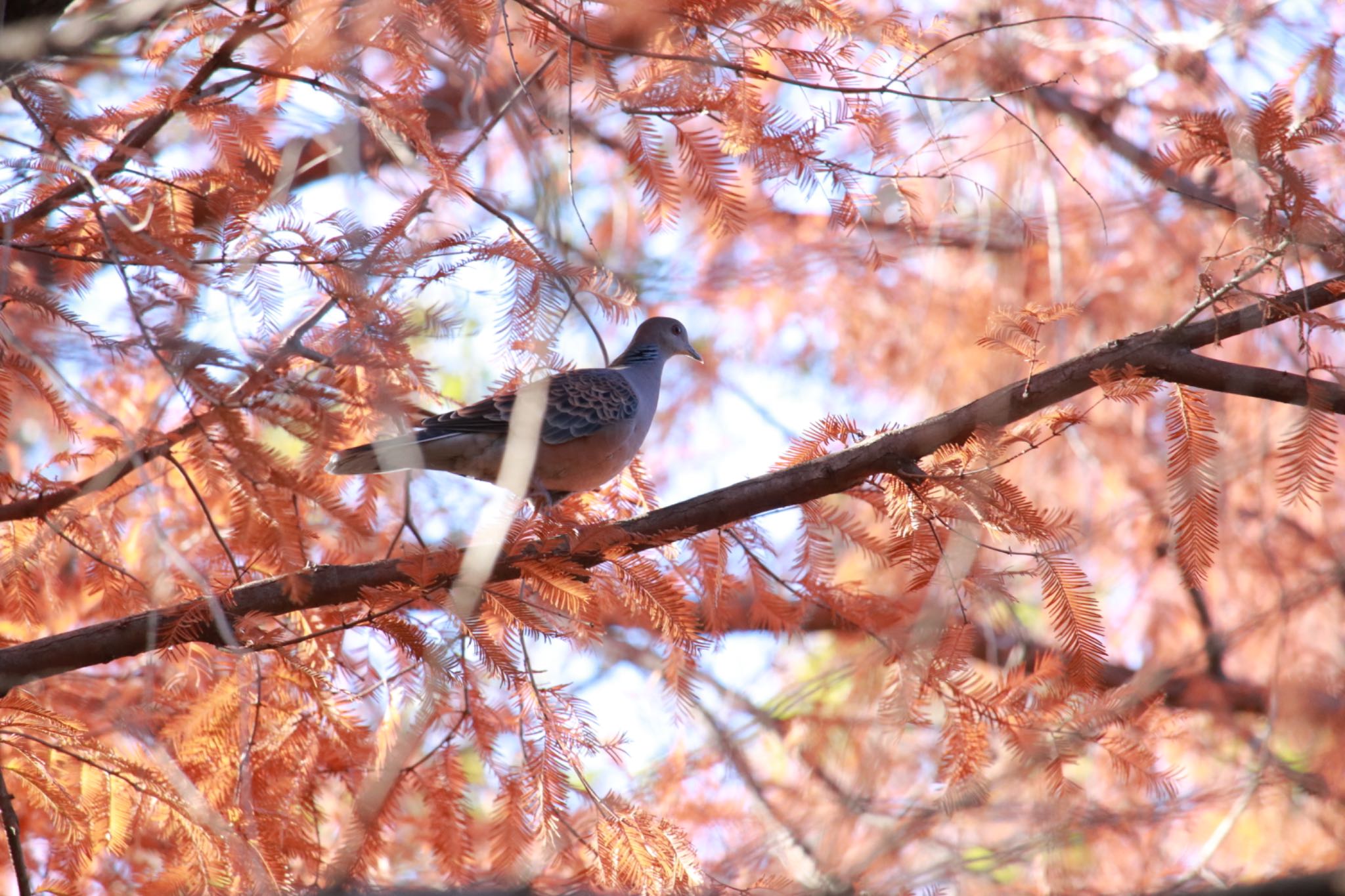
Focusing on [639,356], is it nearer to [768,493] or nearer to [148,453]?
[768,493]

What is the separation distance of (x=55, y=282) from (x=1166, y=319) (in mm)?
5811

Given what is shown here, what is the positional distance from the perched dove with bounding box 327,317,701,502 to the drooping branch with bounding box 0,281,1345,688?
31.2 inches

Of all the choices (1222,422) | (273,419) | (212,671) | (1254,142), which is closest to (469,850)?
(212,671)

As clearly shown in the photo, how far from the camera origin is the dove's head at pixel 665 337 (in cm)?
638

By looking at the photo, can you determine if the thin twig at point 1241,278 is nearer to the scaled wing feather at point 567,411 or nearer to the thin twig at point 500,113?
the thin twig at point 500,113

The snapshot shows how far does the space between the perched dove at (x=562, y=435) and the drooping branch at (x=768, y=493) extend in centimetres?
79

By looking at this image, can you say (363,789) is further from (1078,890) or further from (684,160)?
(1078,890)

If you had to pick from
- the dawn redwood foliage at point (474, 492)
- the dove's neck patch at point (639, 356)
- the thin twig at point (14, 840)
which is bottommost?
the thin twig at point (14, 840)

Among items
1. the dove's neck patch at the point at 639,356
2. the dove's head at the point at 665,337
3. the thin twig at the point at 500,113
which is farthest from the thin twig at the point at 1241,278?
the dove's head at the point at 665,337

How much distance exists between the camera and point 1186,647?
6.48m

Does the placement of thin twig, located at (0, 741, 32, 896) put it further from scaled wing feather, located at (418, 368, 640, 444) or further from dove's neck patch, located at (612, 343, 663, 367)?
dove's neck patch, located at (612, 343, 663, 367)

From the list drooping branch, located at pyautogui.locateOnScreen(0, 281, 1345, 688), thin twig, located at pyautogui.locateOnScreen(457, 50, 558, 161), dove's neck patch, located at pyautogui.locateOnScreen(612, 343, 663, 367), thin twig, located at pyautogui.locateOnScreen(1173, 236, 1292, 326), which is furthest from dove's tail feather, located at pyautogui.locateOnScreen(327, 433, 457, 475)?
dove's neck patch, located at pyautogui.locateOnScreen(612, 343, 663, 367)

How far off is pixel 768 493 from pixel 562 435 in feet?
5.68

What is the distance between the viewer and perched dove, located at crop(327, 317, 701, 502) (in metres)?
4.45
